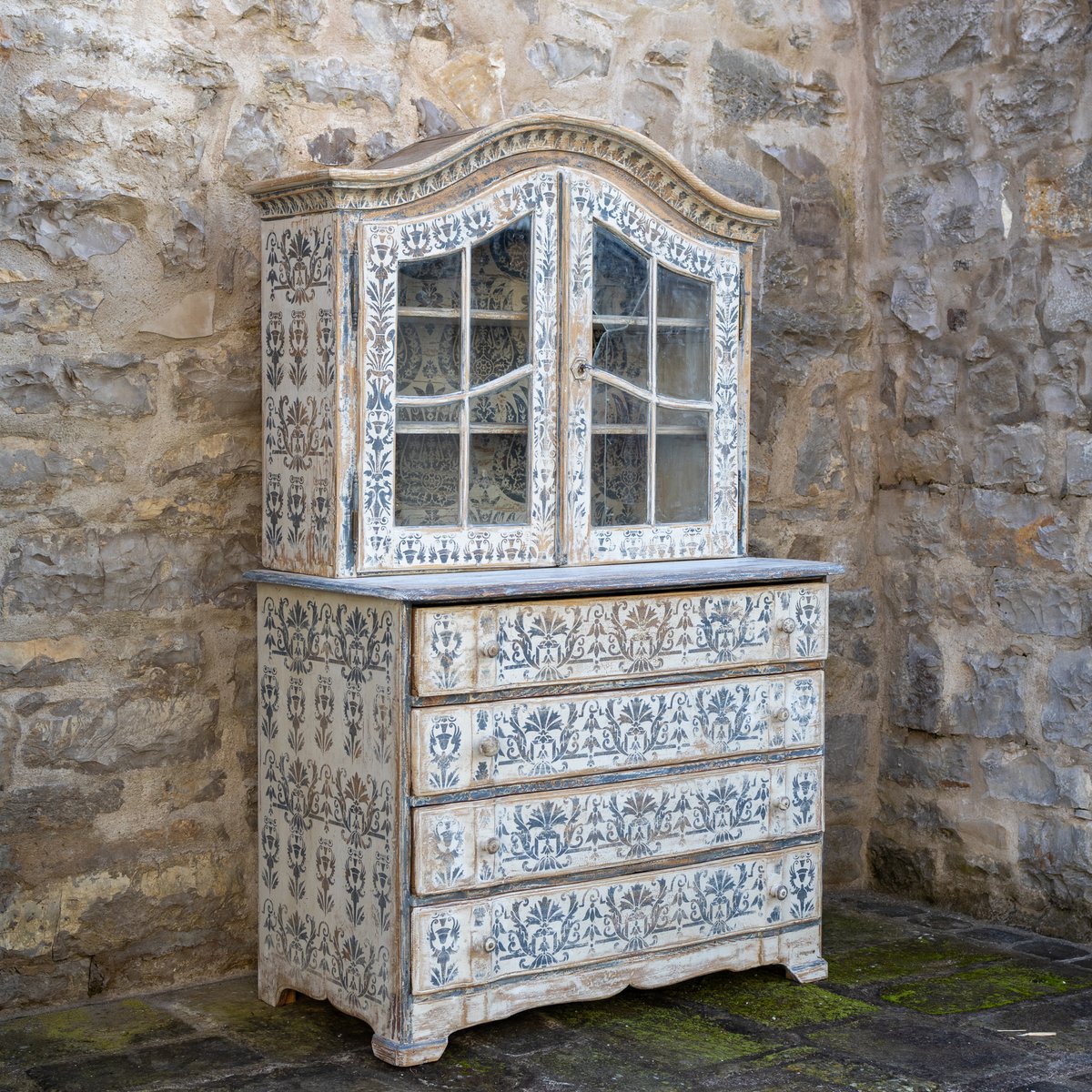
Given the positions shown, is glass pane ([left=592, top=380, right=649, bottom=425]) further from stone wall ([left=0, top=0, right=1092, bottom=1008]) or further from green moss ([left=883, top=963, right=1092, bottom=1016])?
green moss ([left=883, top=963, right=1092, bottom=1016])

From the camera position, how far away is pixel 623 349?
3.51 meters

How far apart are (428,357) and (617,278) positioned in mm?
509

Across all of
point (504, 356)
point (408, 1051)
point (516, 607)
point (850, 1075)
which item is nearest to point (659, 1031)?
point (850, 1075)

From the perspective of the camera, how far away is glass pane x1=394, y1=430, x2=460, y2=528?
3211 millimetres

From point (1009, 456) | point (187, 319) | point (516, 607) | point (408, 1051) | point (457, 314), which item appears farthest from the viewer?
point (1009, 456)

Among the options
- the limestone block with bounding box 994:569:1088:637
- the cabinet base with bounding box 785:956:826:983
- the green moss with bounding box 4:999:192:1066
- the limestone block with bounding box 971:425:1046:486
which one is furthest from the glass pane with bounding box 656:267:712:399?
the green moss with bounding box 4:999:192:1066

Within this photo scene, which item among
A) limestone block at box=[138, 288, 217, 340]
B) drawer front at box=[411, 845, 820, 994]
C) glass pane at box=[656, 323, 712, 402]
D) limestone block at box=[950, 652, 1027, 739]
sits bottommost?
drawer front at box=[411, 845, 820, 994]

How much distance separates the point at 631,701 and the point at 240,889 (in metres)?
1.05

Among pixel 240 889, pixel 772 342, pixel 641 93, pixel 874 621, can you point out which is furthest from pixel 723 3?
pixel 240 889

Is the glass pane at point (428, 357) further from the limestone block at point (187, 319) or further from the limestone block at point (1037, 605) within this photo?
the limestone block at point (1037, 605)

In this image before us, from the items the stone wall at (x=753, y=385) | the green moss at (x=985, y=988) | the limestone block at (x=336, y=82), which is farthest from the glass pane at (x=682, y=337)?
the green moss at (x=985, y=988)

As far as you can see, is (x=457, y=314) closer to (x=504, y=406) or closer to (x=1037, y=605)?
(x=504, y=406)

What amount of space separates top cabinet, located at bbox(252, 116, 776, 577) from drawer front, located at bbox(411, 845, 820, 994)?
0.71 meters

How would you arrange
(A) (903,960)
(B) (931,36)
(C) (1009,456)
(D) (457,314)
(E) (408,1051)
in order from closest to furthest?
(E) (408,1051), (D) (457,314), (A) (903,960), (C) (1009,456), (B) (931,36)
